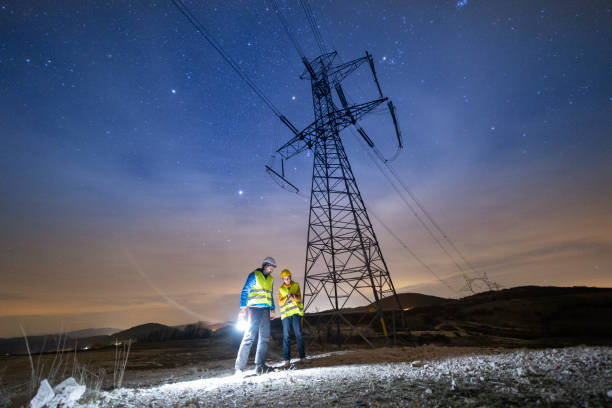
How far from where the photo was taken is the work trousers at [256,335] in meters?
5.04

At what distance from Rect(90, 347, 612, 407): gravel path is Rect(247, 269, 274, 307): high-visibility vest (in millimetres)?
1741

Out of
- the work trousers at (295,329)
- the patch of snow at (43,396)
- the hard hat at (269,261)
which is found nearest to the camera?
the patch of snow at (43,396)

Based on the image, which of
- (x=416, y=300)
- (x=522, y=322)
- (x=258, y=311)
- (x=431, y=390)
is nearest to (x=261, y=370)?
(x=258, y=311)

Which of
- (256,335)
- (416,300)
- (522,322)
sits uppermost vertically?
(256,335)

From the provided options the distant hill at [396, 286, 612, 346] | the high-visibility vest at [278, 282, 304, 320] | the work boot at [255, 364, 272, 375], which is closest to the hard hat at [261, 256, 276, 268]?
the high-visibility vest at [278, 282, 304, 320]

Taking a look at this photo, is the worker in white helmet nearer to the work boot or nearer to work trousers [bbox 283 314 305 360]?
the work boot

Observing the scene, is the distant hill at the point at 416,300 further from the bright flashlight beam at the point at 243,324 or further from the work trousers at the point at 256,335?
the bright flashlight beam at the point at 243,324

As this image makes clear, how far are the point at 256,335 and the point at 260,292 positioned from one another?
0.76 metres

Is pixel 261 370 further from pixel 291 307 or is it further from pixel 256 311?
pixel 291 307

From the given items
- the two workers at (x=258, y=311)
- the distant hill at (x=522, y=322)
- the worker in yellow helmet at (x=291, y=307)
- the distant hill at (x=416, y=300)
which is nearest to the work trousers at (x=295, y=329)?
the worker in yellow helmet at (x=291, y=307)

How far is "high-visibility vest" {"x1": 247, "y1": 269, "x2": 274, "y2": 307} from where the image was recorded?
17.3 ft

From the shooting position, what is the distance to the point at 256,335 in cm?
503

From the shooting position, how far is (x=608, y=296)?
22.3 metres

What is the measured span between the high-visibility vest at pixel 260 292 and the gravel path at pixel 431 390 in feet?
5.71
